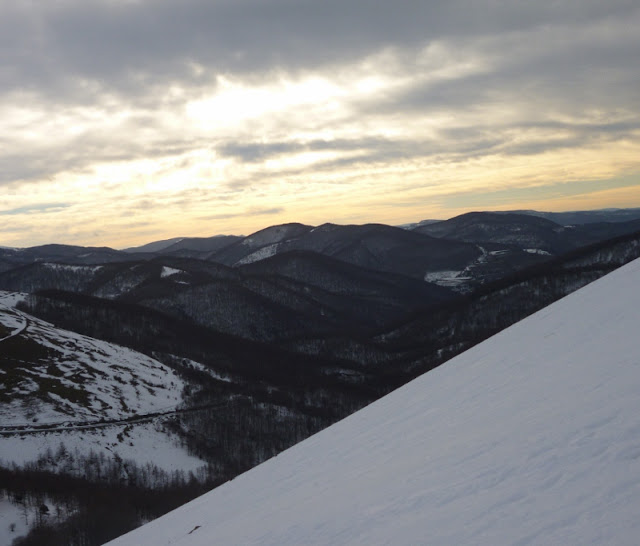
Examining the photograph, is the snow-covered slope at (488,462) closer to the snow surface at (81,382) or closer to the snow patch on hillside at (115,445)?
the snow patch on hillside at (115,445)

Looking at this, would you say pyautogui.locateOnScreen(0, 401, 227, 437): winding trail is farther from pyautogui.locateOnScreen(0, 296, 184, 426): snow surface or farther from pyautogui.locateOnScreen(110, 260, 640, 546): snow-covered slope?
pyautogui.locateOnScreen(110, 260, 640, 546): snow-covered slope

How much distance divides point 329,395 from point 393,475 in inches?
6029

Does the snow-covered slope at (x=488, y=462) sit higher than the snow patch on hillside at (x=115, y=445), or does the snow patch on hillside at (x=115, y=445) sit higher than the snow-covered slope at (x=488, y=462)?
the snow-covered slope at (x=488, y=462)

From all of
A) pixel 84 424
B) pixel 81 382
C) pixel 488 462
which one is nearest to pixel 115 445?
pixel 84 424

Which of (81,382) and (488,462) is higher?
(488,462)

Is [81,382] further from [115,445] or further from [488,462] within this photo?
[488,462]

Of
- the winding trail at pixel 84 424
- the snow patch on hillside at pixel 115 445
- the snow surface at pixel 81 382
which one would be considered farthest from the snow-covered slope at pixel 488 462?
the snow surface at pixel 81 382

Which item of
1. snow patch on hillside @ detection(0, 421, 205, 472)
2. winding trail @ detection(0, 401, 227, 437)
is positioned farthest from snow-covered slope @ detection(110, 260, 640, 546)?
winding trail @ detection(0, 401, 227, 437)

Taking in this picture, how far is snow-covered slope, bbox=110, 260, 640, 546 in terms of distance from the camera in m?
5.95

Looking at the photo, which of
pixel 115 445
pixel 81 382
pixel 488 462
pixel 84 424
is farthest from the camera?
pixel 81 382

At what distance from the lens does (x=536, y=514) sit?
586 centimetres

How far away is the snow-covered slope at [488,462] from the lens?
5.95 meters

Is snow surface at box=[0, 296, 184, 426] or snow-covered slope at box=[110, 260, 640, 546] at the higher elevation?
snow-covered slope at box=[110, 260, 640, 546]

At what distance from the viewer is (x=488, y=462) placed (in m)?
8.15
